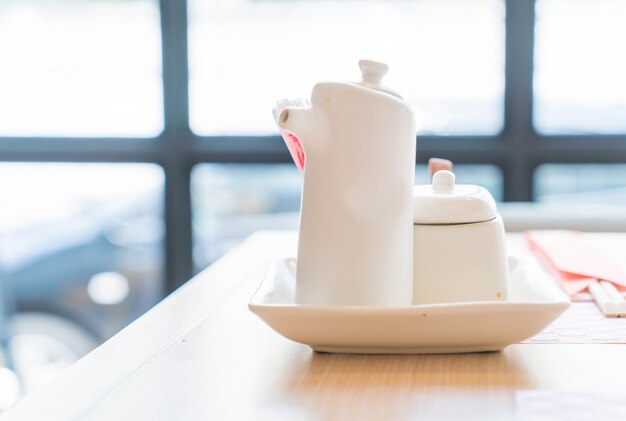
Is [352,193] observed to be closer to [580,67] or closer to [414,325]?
[414,325]

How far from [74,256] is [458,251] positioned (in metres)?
2.25

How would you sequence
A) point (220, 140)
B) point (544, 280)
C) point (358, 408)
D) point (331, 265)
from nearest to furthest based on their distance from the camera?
point (358, 408), point (331, 265), point (544, 280), point (220, 140)

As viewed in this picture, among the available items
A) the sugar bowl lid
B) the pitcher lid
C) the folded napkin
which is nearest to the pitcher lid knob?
the pitcher lid

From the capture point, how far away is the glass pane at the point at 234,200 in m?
2.65

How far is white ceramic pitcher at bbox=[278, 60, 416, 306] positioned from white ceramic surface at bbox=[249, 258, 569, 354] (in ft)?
0.09

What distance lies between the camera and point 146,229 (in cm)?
270

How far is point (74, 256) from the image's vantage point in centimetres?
270

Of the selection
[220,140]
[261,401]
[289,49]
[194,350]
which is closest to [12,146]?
[220,140]

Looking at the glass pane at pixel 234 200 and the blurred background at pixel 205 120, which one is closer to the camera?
the blurred background at pixel 205 120

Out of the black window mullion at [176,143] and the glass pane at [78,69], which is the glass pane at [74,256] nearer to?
the black window mullion at [176,143]

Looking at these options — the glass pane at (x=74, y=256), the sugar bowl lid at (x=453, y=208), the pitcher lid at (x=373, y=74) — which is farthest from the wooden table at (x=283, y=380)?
the glass pane at (x=74, y=256)

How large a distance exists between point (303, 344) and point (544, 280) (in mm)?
242

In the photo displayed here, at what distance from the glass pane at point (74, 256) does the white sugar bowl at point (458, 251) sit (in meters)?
2.09

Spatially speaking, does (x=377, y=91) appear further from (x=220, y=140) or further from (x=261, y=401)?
(x=220, y=140)
